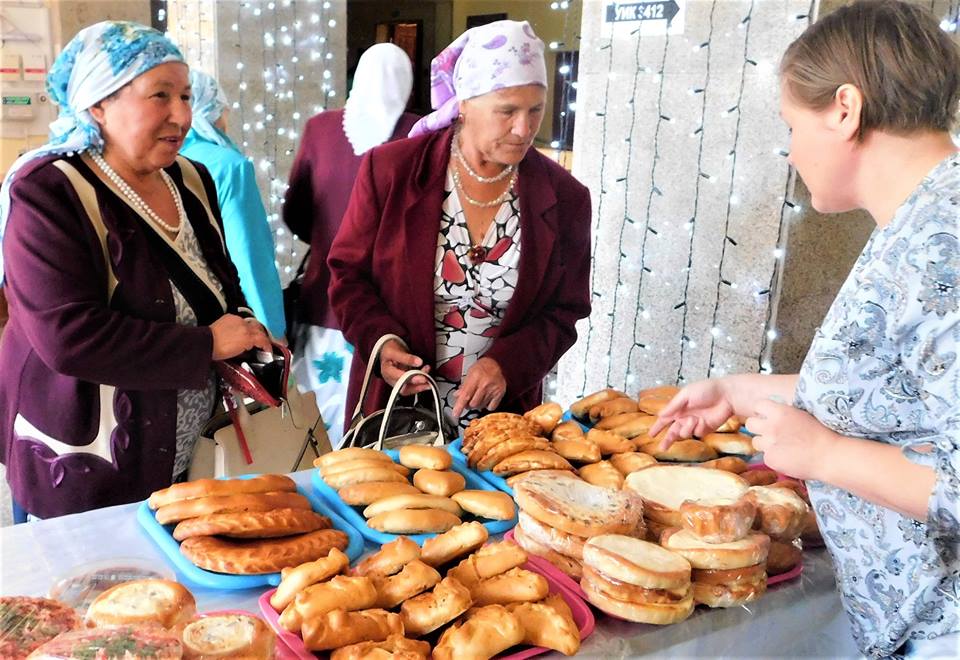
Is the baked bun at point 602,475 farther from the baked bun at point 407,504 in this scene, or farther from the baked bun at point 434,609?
the baked bun at point 434,609

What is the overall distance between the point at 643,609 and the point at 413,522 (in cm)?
40

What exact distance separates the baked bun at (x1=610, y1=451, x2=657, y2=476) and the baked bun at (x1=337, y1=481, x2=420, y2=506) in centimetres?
42

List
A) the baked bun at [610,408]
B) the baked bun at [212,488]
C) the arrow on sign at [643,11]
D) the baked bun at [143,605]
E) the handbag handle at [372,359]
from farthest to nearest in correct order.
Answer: the arrow on sign at [643,11], the handbag handle at [372,359], the baked bun at [610,408], the baked bun at [212,488], the baked bun at [143,605]

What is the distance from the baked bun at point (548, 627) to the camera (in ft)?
3.55

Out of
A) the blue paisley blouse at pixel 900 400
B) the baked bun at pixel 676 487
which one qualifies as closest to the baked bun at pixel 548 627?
the baked bun at pixel 676 487

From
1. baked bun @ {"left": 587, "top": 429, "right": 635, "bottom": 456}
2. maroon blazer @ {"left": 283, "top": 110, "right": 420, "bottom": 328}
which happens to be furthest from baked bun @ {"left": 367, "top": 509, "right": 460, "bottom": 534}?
maroon blazer @ {"left": 283, "top": 110, "right": 420, "bottom": 328}

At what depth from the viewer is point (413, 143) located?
2.34 m

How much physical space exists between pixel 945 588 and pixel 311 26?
16.4 feet

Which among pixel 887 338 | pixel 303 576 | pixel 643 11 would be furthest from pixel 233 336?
pixel 643 11

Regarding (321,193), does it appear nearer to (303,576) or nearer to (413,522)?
(413,522)

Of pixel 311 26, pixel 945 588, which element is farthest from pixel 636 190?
pixel 311 26

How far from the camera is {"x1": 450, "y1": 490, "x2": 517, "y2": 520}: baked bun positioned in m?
1.44

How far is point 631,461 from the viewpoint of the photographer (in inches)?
64.1

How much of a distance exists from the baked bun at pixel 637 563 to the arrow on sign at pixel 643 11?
6.91 ft
